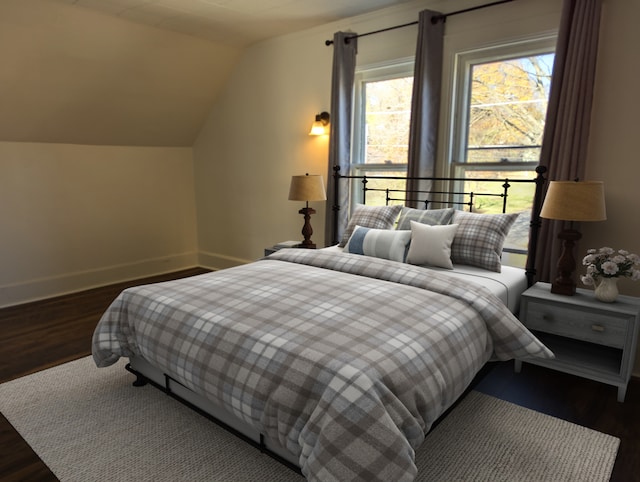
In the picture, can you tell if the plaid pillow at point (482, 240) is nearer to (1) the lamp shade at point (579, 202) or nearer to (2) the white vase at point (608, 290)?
(1) the lamp shade at point (579, 202)

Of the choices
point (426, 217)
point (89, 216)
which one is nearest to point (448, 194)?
point (426, 217)

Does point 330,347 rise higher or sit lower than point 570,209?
lower

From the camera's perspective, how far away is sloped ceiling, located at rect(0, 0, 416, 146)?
330 cm

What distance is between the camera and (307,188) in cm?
369

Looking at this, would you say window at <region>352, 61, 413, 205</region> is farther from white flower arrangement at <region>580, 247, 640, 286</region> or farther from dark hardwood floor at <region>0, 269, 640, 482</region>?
dark hardwood floor at <region>0, 269, 640, 482</region>

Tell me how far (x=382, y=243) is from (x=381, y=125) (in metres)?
1.34

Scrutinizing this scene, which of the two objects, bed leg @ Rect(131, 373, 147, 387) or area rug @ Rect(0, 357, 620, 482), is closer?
area rug @ Rect(0, 357, 620, 482)

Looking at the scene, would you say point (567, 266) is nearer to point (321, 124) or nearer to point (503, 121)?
point (503, 121)

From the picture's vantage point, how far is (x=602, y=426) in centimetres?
216

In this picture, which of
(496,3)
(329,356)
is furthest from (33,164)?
(496,3)

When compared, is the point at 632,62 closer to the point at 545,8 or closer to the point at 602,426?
the point at 545,8

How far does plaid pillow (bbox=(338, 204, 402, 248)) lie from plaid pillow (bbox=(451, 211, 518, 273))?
0.53 m

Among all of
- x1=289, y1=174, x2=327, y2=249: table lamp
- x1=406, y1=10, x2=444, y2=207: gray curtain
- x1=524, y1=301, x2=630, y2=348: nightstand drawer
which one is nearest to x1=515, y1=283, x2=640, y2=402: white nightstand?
x1=524, y1=301, x2=630, y2=348: nightstand drawer

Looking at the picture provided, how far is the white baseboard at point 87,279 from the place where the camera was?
13.1 feet
